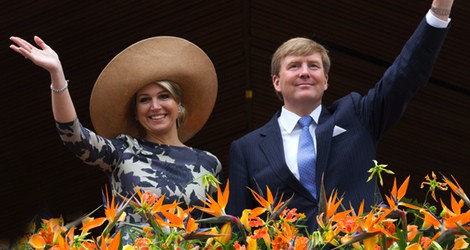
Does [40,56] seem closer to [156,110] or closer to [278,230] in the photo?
[156,110]

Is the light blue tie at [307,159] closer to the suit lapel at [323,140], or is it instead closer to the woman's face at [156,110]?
the suit lapel at [323,140]

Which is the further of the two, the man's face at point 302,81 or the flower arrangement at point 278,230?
the man's face at point 302,81

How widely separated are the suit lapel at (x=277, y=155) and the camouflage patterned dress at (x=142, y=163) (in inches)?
10.1

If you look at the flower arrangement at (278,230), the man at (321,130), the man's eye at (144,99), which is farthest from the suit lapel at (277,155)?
the flower arrangement at (278,230)

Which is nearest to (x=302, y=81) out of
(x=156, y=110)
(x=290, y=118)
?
(x=290, y=118)

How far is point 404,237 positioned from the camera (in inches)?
96.1

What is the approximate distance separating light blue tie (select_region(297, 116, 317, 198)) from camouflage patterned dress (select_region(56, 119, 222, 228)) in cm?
36

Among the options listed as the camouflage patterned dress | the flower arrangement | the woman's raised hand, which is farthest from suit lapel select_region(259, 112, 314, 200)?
the flower arrangement

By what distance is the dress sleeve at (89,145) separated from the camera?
3.95 meters

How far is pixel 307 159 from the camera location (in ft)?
12.7

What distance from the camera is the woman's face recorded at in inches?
167

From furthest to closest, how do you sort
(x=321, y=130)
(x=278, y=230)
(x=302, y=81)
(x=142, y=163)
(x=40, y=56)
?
(x=142, y=163) < (x=302, y=81) < (x=321, y=130) < (x=40, y=56) < (x=278, y=230)

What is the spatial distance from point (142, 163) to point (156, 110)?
0.68ft

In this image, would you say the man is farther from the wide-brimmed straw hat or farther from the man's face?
the wide-brimmed straw hat
